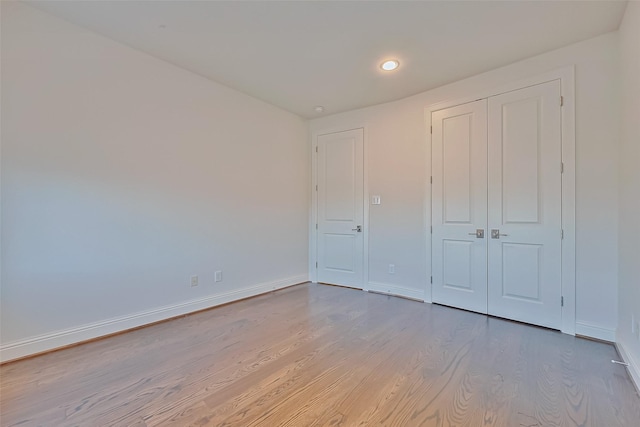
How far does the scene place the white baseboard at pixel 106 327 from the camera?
2208 mm

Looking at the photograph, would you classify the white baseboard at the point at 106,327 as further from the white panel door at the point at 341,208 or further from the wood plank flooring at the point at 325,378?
the white panel door at the point at 341,208

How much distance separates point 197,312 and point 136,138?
6.30ft

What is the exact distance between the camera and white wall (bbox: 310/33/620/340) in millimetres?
2488

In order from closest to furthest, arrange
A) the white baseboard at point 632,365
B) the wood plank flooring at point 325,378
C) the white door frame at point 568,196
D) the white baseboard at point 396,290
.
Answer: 1. the wood plank flooring at point 325,378
2. the white baseboard at point 632,365
3. the white door frame at point 568,196
4. the white baseboard at point 396,290

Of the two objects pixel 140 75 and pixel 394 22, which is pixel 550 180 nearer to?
pixel 394 22

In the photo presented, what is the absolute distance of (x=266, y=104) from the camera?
4.12 meters

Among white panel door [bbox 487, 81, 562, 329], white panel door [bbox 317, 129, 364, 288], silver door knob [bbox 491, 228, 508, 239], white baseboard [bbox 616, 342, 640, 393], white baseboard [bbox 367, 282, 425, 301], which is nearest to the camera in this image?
white baseboard [bbox 616, 342, 640, 393]

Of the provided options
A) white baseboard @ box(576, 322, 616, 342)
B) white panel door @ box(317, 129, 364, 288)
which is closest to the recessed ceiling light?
white panel door @ box(317, 129, 364, 288)

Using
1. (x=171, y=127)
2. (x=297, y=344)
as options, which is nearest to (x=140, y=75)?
(x=171, y=127)

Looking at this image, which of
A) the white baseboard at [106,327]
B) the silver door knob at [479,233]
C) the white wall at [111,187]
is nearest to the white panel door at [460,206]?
the silver door knob at [479,233]

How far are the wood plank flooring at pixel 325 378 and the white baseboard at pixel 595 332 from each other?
0.29 feet

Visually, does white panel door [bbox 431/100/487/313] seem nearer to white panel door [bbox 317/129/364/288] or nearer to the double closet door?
the double closet door

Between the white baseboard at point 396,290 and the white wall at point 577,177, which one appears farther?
the white baseboard at point 396,290

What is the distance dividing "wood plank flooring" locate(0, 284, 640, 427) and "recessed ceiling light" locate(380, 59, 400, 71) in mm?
2616
